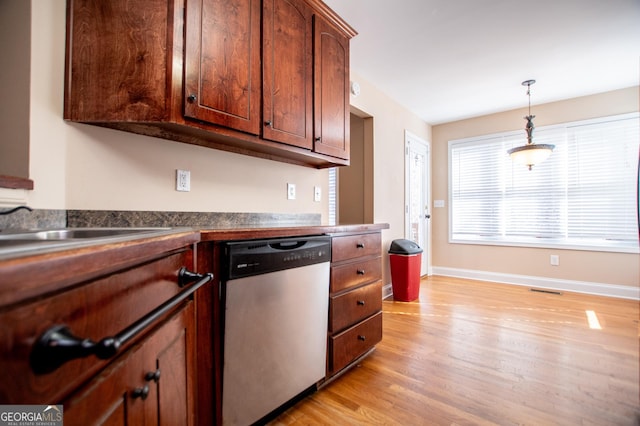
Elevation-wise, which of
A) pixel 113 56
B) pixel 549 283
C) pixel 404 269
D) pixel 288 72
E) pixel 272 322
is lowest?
pixel 549 283

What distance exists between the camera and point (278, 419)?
141 centimetres

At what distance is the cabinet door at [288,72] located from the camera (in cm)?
158

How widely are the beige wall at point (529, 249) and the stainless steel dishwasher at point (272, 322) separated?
3.69 m

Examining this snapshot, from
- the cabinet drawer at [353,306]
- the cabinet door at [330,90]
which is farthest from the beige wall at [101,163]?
the cabinet drawer at [353,306]

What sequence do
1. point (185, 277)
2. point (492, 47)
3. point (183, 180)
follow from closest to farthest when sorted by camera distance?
point (185, 277) < point (183, 180) < point (492, 47)

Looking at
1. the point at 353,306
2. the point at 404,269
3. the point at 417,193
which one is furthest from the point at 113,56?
the point at 417,193

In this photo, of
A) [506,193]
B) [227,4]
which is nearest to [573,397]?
[227,4]

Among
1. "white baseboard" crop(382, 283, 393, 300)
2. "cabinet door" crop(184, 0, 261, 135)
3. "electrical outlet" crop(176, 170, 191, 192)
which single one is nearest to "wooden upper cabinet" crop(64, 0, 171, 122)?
"cabinet door" crop(184, 0, 261, 135)

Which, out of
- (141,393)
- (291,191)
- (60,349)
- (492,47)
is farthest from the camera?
(492,47)

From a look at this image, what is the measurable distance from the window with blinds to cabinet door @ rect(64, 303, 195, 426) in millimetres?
4126

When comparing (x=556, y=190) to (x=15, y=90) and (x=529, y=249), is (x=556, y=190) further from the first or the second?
(x=15, y=90)

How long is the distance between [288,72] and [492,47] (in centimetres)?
205

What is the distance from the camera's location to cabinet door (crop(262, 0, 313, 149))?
1.58 meters

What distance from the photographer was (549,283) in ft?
12.5
